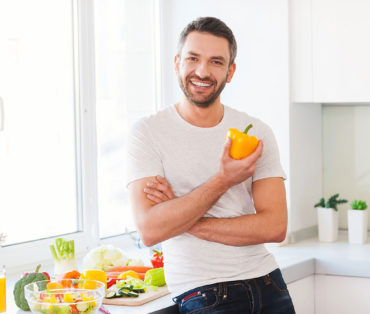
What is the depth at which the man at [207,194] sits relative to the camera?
1.86 metres

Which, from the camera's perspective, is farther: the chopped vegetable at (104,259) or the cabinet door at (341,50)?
the cabinet door at (341,50)

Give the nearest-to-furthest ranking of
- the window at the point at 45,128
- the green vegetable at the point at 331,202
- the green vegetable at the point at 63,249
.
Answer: the green vegetable at the point at 63,249 → the window at the point at 45,128 → the green vegetable at the point at 331,202

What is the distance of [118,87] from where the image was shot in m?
3.17

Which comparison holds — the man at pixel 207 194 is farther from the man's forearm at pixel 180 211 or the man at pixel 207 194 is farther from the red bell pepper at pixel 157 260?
the red bell pepper at pixel 157 260

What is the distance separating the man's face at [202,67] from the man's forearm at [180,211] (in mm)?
282

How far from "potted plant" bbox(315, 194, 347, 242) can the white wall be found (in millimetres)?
321

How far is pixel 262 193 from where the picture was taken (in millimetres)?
2012

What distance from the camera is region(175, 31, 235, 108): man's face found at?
77.2 inches

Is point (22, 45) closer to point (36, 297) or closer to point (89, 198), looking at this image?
point (89, 198)

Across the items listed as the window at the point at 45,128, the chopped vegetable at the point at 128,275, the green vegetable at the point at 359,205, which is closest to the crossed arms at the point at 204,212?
the chopped vegetable at the point at 128,275

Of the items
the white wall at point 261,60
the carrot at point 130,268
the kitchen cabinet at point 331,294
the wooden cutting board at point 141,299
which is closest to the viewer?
the wooden cutting board at point 141,299

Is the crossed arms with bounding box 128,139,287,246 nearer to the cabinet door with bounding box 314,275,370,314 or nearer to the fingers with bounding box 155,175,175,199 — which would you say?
the fingers with bounding box 155,175,175,199

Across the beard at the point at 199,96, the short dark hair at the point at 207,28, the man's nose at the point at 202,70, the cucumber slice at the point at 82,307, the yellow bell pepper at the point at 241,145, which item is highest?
the short dark hair at the point at 207,28

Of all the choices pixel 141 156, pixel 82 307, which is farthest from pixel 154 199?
pixel 82 307
